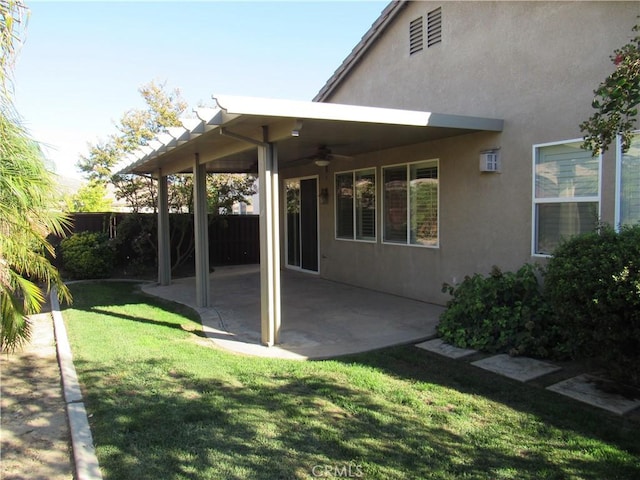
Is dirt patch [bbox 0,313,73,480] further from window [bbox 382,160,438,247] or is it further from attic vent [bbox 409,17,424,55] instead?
attic vent [bbox 409,17,424,55]

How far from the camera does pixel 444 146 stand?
25.6ft

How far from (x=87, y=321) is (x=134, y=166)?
4.56 meters

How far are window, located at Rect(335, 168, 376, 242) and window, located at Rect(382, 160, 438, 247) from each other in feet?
1.56

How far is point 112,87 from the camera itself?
16.3 meters

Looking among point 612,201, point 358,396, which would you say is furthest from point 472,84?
point 358,396

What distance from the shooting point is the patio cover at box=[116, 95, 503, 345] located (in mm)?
5324

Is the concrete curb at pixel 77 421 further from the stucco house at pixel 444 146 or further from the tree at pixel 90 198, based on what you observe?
the tree at pixel 90 198

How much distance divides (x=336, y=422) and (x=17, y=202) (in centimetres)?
401

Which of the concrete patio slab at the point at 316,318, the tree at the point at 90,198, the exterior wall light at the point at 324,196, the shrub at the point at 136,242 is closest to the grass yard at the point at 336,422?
the concrete patio slab at the point at 316,318

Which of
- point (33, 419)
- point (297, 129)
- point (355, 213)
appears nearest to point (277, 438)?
point (33, 419)

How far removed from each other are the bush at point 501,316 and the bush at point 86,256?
31.2 ft

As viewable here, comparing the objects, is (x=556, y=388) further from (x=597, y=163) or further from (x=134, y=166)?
(x=134, y=166)

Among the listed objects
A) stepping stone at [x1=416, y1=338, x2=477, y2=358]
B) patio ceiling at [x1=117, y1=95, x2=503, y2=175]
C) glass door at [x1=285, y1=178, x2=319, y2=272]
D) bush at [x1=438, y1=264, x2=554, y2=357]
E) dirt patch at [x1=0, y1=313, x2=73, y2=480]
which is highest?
patio ceiling at [x1=117, y1=95, x2=503, y2=175]

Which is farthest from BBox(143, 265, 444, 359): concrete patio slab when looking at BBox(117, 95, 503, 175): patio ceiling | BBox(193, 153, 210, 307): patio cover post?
BBox(117, 95, 503, 175): patio ceiling
